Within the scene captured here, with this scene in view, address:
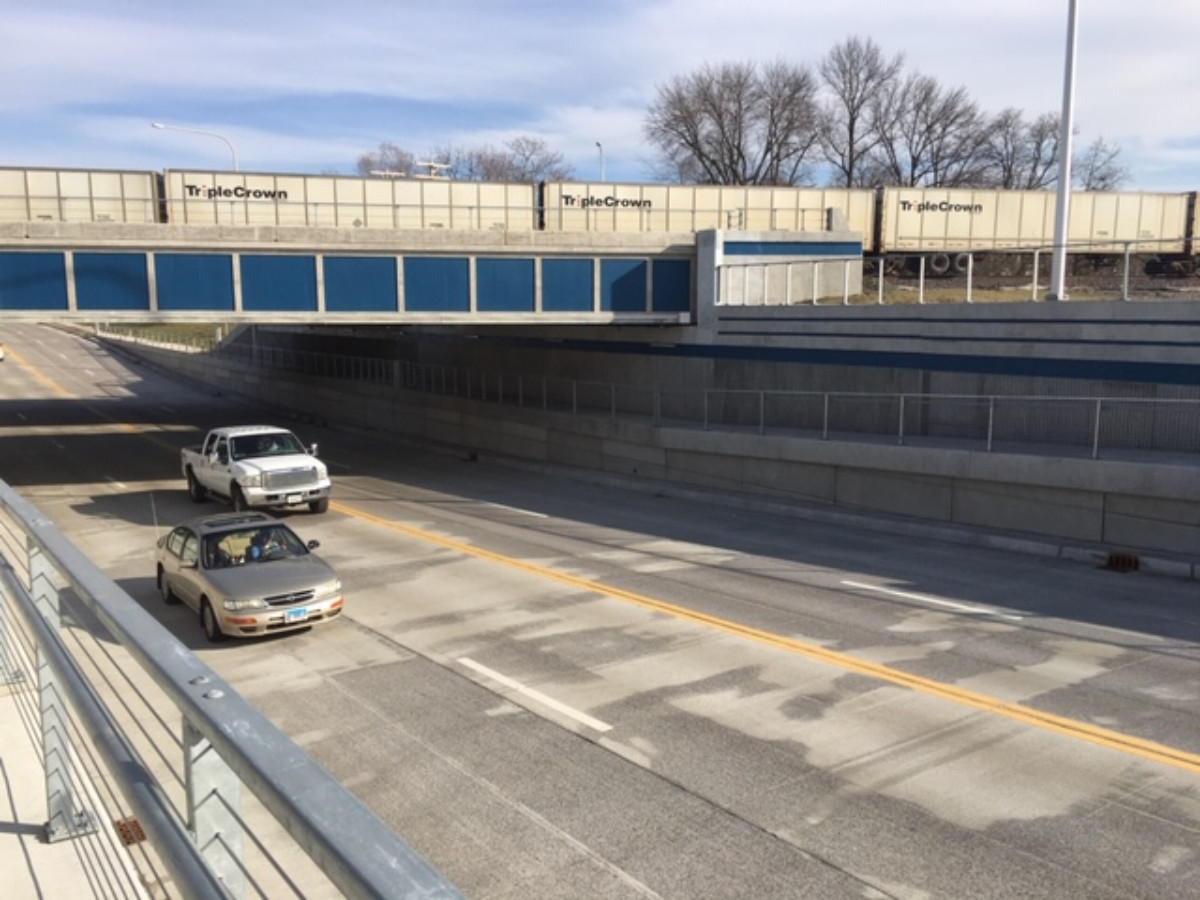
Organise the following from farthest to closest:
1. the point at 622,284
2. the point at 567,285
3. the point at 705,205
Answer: the point at 705,205
the point at 622,284
the point at 567,285

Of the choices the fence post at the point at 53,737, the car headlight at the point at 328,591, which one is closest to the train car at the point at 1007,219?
the car headlight at the point at 328,591

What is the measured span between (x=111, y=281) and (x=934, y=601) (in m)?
22.3

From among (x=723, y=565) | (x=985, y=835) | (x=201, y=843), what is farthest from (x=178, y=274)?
(x=201, y=843)

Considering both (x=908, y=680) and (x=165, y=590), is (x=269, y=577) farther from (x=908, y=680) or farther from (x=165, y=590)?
(x=908, y=680)

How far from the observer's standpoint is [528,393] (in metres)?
38.9

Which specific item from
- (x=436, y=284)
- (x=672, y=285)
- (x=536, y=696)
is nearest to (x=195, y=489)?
(x=436, y=284)

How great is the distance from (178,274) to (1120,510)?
23.6 metres

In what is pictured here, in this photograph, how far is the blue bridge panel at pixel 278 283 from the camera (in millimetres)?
27484

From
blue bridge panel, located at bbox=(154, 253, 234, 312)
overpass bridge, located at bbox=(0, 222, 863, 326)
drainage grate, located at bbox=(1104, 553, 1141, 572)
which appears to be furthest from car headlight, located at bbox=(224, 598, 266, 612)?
blue bridge panel, located at bbox=(154, 253, 234, 312)

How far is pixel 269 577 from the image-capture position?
13.4m

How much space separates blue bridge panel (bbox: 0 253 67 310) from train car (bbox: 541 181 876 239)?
704 inches

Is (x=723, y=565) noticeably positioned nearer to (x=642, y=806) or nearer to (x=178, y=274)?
(x=642, y=806)

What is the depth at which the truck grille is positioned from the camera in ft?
72.0

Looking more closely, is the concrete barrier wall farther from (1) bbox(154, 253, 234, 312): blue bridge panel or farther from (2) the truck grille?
(1) bbox(154, 253, 234, 312): blue bridge panel
